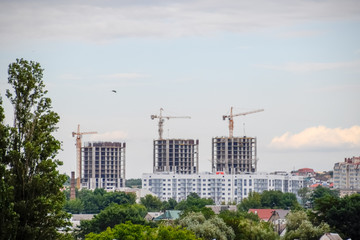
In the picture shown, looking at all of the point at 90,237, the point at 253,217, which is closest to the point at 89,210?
the point at 253,217

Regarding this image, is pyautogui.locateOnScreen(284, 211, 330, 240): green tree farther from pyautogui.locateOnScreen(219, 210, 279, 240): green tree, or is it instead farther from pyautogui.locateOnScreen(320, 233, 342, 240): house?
pyautogui.locateOnScreen(320, 233, 342, 240): house

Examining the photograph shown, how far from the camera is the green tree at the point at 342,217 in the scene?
92.4m

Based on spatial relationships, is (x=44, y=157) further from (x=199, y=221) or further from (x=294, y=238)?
(x=199, y=221)

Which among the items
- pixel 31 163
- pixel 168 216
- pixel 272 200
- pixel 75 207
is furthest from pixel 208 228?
pixel 75 207

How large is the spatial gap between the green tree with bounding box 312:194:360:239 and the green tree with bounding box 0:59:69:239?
58.1 metres

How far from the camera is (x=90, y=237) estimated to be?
81625 mm

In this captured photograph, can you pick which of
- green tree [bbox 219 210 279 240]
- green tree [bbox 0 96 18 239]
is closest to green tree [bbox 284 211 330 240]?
green tree [bbox 219 210 279 240]

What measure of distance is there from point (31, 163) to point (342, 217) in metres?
62.4

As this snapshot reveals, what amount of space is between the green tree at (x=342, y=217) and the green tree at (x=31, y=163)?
58.1 meters

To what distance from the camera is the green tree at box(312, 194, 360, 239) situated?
92.4 meters

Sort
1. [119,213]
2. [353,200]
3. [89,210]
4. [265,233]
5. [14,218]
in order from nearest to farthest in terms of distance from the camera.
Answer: [14,218] < [265,233] < [353,200] < [119,213] < [89,210]

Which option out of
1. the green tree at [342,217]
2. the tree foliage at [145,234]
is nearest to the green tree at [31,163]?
the tree foliage at [145,234]

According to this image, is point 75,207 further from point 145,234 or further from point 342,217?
point 145,234

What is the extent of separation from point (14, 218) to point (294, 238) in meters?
55.7
